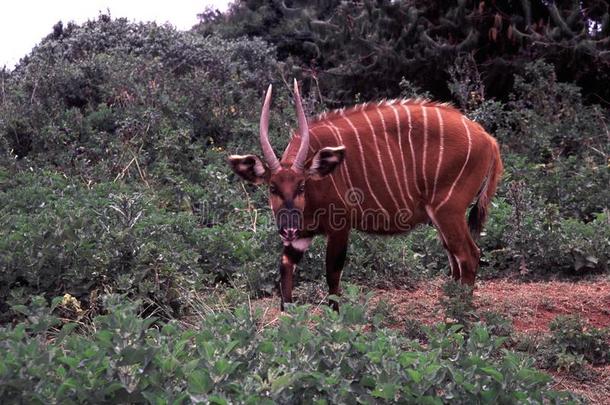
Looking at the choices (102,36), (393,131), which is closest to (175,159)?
(393,131)

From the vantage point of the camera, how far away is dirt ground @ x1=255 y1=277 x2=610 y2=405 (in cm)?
594

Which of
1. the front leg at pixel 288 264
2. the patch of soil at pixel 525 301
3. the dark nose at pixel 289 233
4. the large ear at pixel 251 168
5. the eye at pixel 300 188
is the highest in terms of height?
the large ear at pixel 251 168

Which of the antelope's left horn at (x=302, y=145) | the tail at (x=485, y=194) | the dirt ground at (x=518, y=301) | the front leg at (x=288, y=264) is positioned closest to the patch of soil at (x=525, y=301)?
the dirt ground at (x=518, y=301)

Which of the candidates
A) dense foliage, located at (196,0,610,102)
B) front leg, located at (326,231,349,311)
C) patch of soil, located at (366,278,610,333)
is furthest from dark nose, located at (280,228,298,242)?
dense foliage, located at (196,0,610,102)

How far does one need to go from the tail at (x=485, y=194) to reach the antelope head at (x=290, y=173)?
1163 millimetres

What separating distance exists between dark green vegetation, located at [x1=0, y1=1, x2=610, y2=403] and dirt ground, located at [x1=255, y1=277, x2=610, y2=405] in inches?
9.1

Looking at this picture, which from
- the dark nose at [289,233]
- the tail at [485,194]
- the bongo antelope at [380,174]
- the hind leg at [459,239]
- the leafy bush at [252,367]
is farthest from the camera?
the tail at [485,194]

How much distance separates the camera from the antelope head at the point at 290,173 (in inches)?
226

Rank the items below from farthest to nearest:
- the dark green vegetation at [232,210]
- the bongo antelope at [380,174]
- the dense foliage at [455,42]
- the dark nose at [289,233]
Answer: the dense foliage at [455,42] → the bongo antelope at [380,174] → the dark nose at [289,233] → the dark green vegetation at [232,210]

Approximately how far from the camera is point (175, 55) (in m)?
15.5

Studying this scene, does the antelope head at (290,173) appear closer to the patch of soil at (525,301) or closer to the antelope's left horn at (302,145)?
the antelope's left horn at (302,145)

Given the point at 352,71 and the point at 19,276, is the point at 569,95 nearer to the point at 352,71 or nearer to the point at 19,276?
the point at 352,71

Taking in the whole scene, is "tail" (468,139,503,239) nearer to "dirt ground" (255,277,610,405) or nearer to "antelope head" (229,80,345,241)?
"dirt ground" (255,277,610,405)

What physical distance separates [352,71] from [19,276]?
916 cm
